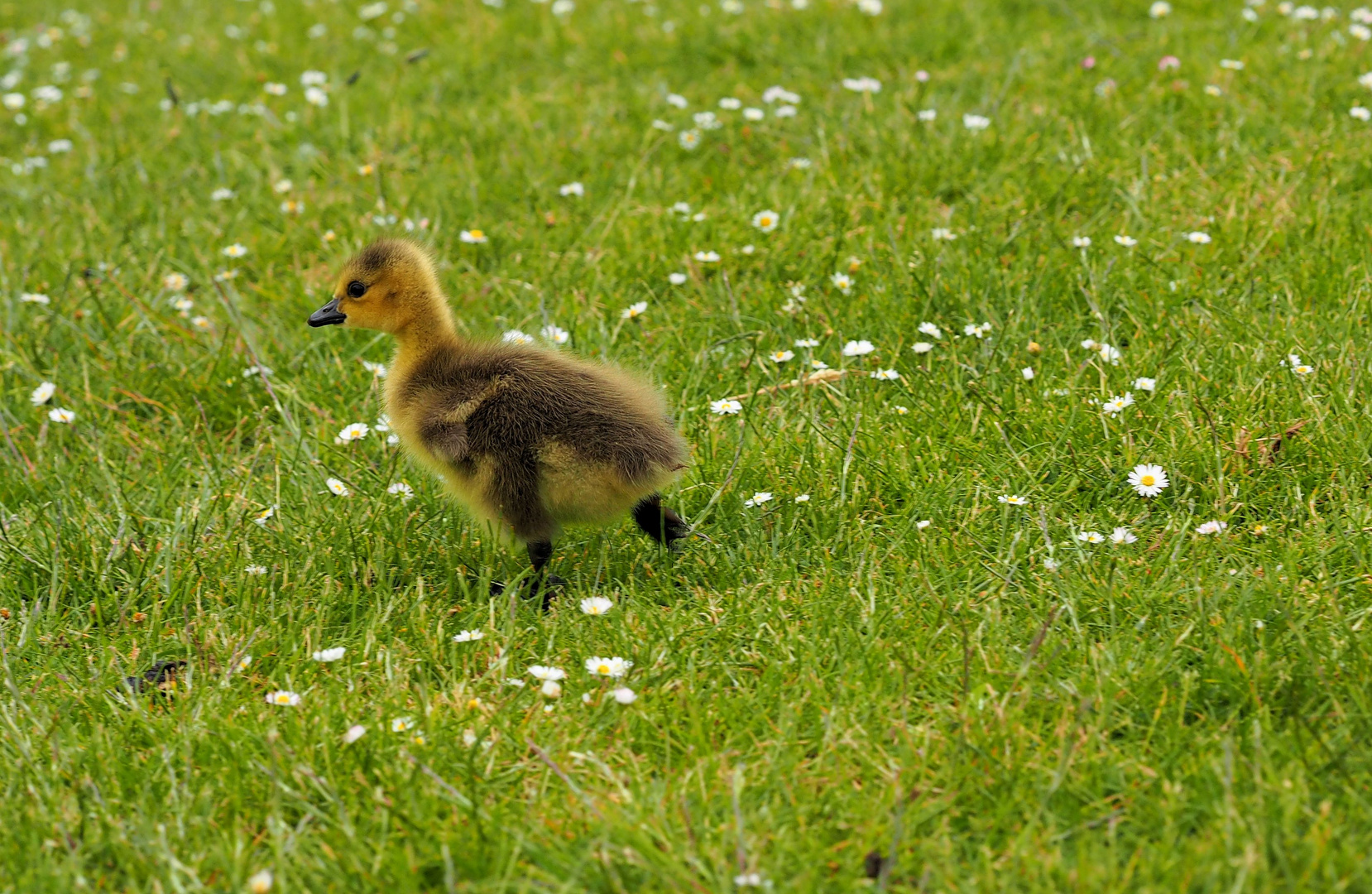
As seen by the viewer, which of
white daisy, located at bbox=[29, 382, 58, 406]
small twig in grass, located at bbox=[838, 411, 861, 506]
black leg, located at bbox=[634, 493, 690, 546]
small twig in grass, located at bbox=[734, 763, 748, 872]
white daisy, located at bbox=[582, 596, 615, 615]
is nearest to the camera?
small twig in grass, located at bbox=[734, 763, 748, 872]

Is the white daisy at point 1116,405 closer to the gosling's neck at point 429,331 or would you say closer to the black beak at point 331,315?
the gosling's neck at point 429,331

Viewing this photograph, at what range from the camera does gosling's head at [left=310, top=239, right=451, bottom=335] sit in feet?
15.9

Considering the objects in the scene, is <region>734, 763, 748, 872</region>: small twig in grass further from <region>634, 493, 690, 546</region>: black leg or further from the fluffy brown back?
<region>634, 493, 690, 546</region>: black leg

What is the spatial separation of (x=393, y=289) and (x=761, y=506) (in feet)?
4.96

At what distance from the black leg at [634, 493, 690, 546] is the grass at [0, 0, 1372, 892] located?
101mm

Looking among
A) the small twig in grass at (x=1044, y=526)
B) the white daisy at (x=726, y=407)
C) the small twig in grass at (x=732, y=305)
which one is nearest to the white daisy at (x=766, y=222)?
the small twig in grass at (x=732, y=305)

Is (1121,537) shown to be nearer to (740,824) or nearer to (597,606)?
(597,606)

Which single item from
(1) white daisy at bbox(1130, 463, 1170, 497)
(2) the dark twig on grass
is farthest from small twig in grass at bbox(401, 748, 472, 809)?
(1) white daisy at bbox(1130, 463, 1170, 497)

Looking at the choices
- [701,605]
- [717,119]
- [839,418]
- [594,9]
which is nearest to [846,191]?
[717,119]

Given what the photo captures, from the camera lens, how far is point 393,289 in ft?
15.9

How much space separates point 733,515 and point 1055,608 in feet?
4.11

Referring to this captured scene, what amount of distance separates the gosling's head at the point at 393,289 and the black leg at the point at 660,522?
101cm

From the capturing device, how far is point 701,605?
4.37 metres

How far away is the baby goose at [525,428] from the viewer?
14.3 ft
